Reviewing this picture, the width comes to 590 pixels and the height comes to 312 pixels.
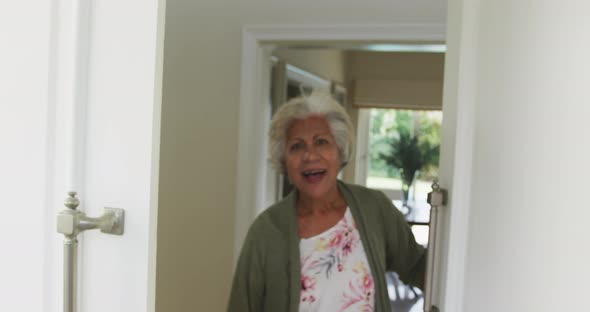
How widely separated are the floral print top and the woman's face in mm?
147

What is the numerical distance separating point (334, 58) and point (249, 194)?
3.38 meters

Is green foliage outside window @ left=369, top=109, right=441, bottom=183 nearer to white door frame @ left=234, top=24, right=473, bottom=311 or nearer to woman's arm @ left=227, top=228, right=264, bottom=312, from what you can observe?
white door frame @ left=234, top=24, right=473, bottom=311

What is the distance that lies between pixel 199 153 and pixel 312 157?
0.79 meters

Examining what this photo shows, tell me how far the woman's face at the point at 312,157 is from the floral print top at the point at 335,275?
15 centimetres

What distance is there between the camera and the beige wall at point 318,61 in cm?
343

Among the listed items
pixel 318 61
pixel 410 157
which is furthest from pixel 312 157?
pixel 410 157

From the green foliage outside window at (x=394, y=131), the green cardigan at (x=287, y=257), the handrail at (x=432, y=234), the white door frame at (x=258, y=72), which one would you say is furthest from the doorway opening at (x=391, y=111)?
the handrail at (x=432, y=234)

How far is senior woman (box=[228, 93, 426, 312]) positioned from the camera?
1.39 metres

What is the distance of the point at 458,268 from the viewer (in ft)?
2.96

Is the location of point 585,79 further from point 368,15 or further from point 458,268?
point 368,15

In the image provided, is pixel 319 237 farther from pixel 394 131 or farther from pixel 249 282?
pixel 394 131

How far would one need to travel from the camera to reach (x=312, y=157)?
1.49m

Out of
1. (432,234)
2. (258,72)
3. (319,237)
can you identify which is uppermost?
(258,72)

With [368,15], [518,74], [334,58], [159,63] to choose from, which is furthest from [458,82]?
[334,58]
